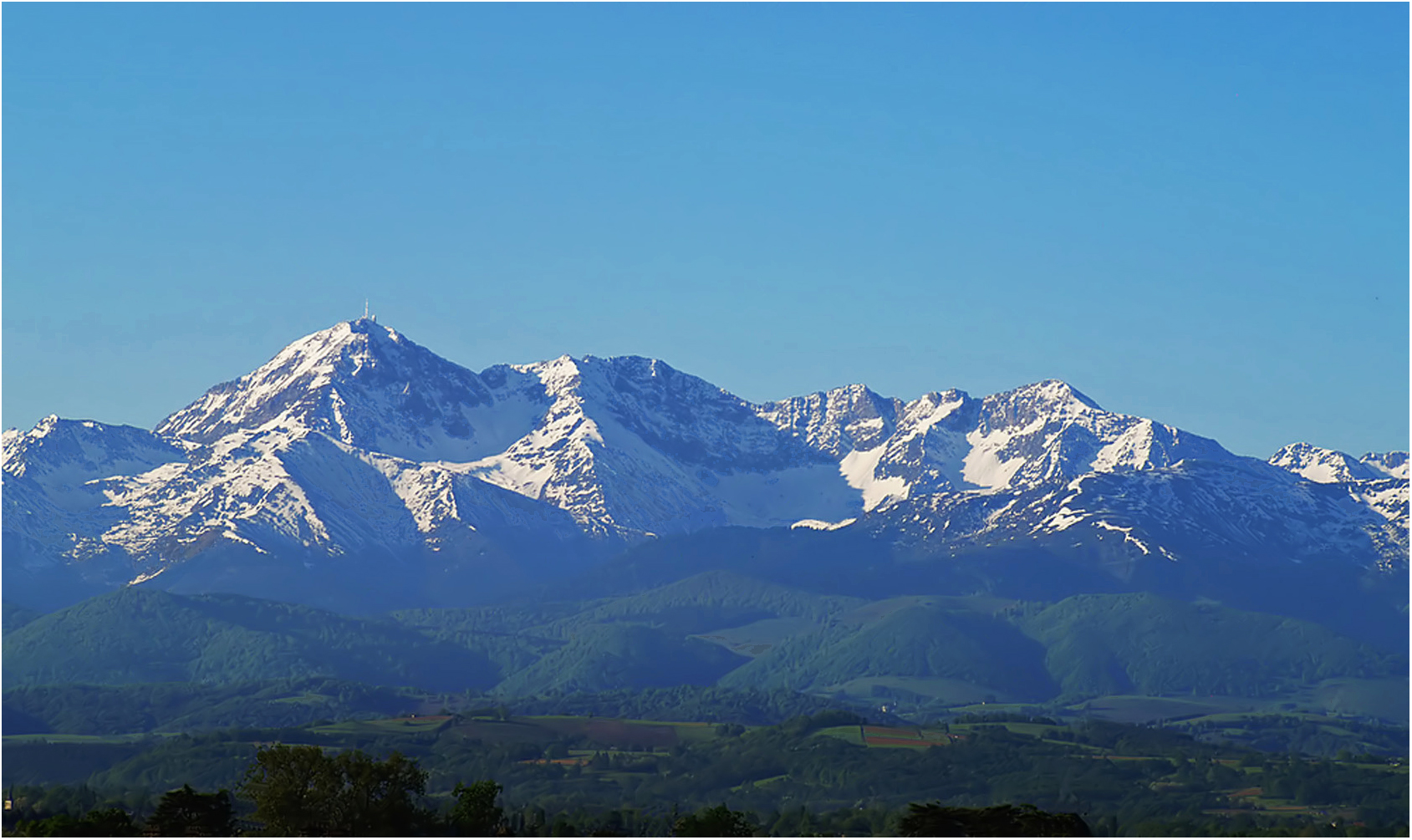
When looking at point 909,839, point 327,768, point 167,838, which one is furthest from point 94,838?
point 909,839

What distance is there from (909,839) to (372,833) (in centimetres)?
5483

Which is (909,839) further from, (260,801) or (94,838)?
(94,838)

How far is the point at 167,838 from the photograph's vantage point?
19862 cm

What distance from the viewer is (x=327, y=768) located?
644 ft

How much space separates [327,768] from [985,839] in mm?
66417

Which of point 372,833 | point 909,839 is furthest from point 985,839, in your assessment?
point 372,833

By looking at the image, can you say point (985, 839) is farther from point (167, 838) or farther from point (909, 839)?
point (167, 838)

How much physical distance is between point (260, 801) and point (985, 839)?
2838 inches

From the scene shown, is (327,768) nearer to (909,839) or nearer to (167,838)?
(167,838)

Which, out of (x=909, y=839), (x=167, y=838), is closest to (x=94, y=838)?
(x=167, y=838)

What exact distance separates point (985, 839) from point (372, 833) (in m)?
61.8

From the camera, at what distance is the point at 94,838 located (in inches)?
7564

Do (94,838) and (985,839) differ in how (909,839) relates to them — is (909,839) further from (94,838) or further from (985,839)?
(94,838)

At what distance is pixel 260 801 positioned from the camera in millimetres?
193625
